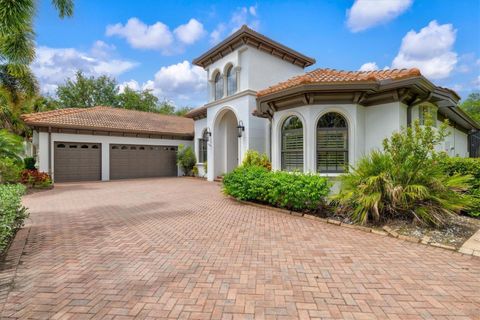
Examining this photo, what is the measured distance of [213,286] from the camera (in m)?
3.23

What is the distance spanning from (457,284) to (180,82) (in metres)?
50.4

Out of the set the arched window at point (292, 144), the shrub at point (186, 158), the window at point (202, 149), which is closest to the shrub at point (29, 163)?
the shrub at point (186, 158)

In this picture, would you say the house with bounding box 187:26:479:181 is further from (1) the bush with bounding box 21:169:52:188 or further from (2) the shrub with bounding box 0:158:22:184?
(2) the shrub with bounding box 0:158:22:184

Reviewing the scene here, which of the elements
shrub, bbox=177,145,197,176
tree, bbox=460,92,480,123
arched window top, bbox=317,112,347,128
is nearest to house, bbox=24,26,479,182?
arched window top, bbox=317,112,347,128

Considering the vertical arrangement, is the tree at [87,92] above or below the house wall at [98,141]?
above

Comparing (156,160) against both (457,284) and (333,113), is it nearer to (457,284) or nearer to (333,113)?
(333,113)

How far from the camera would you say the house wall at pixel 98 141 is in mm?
14391

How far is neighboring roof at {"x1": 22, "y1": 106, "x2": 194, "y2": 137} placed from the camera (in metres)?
14.8

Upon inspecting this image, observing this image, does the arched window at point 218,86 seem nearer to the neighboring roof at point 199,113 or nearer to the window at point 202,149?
the neighboring roof at point 199,113

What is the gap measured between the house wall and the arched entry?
539 centimetres

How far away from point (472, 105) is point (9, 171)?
5891 centimetres

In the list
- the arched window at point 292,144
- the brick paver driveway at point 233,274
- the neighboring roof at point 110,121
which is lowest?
the brick paver driveway at point 233,274

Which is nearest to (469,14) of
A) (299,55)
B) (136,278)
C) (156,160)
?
(299,55)

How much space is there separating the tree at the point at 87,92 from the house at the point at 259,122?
16.3 metres
